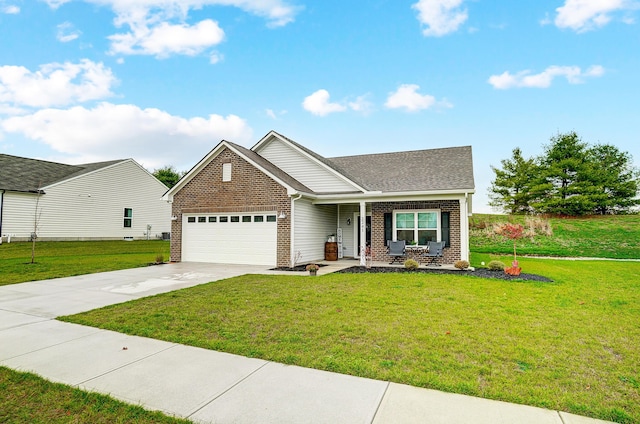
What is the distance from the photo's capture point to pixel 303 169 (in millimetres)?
15820

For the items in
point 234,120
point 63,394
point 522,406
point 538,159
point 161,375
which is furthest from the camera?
point 538,159

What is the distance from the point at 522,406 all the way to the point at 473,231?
78.6 feet

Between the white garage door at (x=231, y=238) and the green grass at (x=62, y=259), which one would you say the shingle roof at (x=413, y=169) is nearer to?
the white garage door at (x=231, y=238)

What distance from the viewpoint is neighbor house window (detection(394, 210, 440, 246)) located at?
13523mm

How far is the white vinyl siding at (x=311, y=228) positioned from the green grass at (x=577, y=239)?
11695mm

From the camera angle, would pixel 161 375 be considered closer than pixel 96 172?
Yes

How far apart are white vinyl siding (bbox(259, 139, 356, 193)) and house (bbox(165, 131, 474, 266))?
0.15 ft

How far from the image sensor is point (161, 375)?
365cm

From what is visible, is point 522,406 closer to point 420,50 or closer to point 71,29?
point 420,50

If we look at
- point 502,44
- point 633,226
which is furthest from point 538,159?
point 502,44

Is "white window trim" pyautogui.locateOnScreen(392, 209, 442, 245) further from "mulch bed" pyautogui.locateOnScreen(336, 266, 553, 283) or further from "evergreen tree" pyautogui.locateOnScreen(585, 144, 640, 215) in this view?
"evergreen tree" pyautogui.locateOnScreen(585, 144, 640, 215)

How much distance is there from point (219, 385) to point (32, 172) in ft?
92.7

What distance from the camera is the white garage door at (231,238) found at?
13820mm

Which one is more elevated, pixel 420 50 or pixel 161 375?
pixel 420 50
